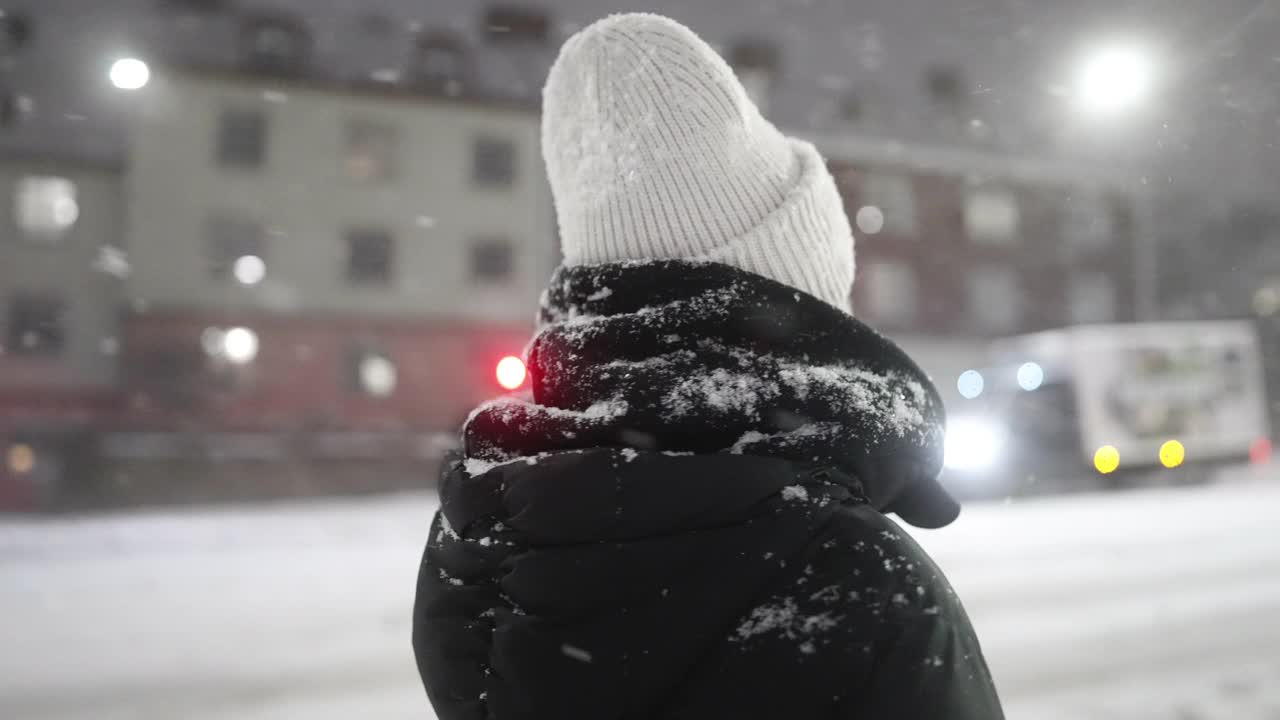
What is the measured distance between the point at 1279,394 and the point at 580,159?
3423 cm

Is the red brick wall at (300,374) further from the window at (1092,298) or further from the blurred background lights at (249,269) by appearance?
the window at (1092,298)

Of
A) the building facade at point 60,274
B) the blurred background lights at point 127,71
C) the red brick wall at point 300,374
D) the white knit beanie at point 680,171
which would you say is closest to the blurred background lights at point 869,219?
the red brick wall at point 300,374

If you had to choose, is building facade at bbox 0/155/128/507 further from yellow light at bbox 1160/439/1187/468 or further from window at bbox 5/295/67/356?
yellow light at bbox 1160/439/1187/468

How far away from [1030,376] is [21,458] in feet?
82.7

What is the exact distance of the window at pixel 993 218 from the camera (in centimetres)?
3428

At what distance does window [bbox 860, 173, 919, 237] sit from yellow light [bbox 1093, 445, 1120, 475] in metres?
18.0

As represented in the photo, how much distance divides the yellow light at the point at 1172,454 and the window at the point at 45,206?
29.0 meters

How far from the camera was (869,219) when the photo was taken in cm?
3228

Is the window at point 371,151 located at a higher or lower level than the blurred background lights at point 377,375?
higher

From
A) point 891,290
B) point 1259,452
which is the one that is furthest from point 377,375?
point 1259,452

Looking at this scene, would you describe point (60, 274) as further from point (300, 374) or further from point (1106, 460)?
point (1106, 460)

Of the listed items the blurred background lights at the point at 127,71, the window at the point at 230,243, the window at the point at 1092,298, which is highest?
the window at the point at 230,243

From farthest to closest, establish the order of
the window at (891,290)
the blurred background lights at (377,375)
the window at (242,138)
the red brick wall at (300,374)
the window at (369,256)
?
the window at (891,290)
the window at (369,256)
the window at (242,138)
the blurred background lights at (377,375)
the red brick wall at (300,374)

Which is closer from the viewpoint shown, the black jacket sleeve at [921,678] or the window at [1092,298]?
the black jacket sleeve at [921,678]
